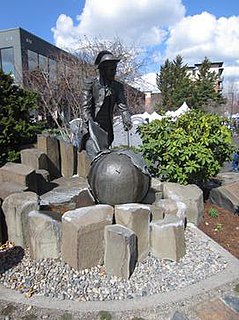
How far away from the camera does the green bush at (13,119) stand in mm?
6164

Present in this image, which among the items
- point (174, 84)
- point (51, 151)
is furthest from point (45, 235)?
point (174, 84)

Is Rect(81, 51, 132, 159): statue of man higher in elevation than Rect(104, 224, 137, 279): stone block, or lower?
higher

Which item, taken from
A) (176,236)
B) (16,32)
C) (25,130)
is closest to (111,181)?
(176,236)

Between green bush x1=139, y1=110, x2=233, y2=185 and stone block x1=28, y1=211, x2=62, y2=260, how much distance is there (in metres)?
2.59

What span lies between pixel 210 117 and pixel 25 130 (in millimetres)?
3930

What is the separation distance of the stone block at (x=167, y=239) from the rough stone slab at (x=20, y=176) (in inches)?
89.9

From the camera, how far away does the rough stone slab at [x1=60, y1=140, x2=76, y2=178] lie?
21.5 feet

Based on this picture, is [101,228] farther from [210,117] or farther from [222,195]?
[210,117]

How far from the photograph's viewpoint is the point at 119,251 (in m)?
3.17

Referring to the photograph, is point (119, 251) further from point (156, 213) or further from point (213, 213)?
point (213, 213)

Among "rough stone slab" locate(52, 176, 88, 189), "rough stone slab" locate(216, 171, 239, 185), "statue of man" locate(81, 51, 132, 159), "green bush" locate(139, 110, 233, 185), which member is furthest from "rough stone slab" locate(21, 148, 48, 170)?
"rough stone slab" locate(216, 171, 239, 185)

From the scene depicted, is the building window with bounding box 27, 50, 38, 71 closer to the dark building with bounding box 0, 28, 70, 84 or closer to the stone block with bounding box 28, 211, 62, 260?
the dark building with bounding box 0, 28, 70, 84

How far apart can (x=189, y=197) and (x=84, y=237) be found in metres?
2.13

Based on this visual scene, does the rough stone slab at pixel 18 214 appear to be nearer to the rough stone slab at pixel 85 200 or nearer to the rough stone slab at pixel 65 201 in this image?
the rough stone slab at pixel 65 201
